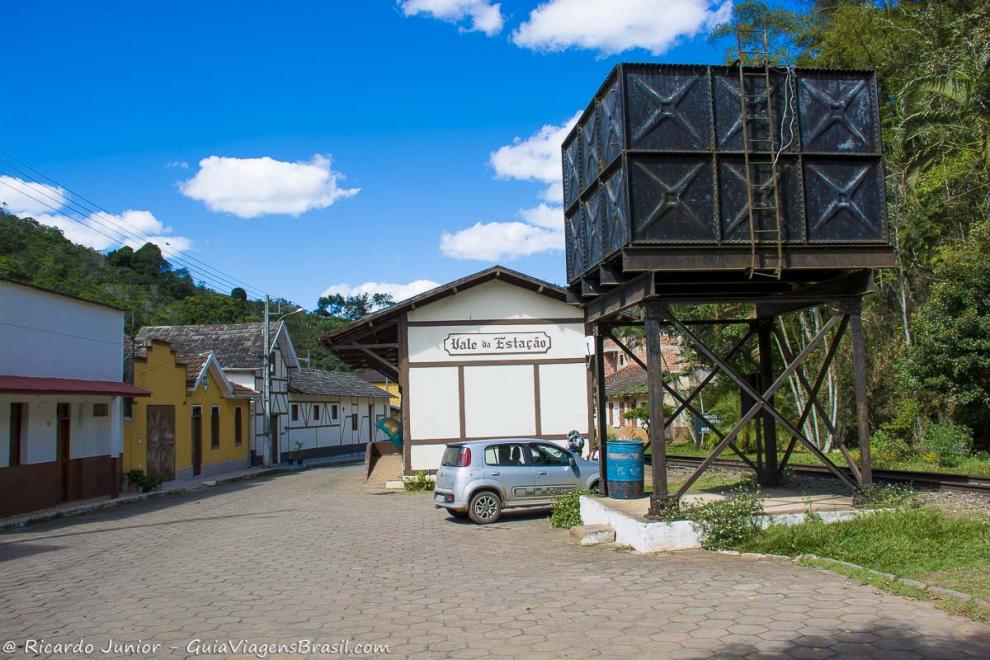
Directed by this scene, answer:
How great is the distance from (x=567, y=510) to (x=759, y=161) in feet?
20.5

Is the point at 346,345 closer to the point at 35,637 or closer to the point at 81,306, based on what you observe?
the point at 81,306

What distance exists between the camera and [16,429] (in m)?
16.7

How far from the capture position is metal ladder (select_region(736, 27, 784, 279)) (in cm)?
1016

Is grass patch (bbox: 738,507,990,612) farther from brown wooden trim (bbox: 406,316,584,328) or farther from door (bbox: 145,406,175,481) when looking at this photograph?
door (bbox: 145,406,175,481)

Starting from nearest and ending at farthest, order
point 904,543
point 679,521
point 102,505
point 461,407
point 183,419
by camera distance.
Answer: point 904,543 < point 679,521 < point 102,505 < point 461,407 < point 183,419

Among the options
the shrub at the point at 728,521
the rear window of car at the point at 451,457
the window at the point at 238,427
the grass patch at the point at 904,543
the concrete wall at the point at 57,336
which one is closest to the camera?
the grass patch at the point at 904,543

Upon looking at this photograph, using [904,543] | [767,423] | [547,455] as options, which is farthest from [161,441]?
[904,543]

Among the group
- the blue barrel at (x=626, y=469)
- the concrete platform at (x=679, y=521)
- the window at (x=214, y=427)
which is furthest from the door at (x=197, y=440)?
the concrete platform at (x=679, y=521)

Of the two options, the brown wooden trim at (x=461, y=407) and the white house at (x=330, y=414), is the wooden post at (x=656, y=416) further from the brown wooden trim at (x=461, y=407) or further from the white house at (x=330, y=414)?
the white house at (x=330, y=414)

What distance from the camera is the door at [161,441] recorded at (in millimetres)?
23906

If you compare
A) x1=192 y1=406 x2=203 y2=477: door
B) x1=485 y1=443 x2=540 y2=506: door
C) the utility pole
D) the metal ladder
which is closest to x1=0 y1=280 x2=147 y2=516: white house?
x1=192 y1=406 x2=203 y2=477: door

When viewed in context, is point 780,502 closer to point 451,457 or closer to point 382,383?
point 451,457

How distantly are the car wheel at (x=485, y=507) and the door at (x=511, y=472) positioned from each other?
206mm

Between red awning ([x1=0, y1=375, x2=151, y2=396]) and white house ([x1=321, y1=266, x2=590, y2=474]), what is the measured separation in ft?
17.9
